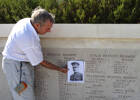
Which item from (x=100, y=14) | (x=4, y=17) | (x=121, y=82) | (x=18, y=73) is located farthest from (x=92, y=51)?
(x=4, y=17)

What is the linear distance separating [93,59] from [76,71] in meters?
0.33

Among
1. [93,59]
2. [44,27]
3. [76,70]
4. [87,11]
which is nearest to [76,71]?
[76,70]

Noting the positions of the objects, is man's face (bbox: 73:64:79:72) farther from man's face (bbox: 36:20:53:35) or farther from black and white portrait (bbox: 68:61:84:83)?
man's face (bbox: 36:20:53:35)

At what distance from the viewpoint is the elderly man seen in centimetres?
219

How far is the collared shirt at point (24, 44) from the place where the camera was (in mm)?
2172

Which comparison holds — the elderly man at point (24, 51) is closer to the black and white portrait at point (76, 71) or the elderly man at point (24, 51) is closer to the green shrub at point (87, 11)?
the black and white portrait at point (76, 71)

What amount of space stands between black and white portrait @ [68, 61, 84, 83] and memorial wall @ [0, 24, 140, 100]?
65 mm

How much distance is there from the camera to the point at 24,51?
2223 mm

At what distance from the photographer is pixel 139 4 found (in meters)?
3.39

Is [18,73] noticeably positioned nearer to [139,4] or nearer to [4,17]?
[4,17]

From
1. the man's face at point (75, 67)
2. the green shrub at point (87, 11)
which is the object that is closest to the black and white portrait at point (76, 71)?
the man's face at point (75, 67)

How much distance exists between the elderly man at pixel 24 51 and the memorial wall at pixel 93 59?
39 centimetres

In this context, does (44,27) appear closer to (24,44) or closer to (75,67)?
(24,44)

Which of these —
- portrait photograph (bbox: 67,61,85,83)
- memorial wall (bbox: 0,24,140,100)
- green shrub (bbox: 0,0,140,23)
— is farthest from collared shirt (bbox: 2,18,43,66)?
green shrub (bbox: 0,0,140,23)
